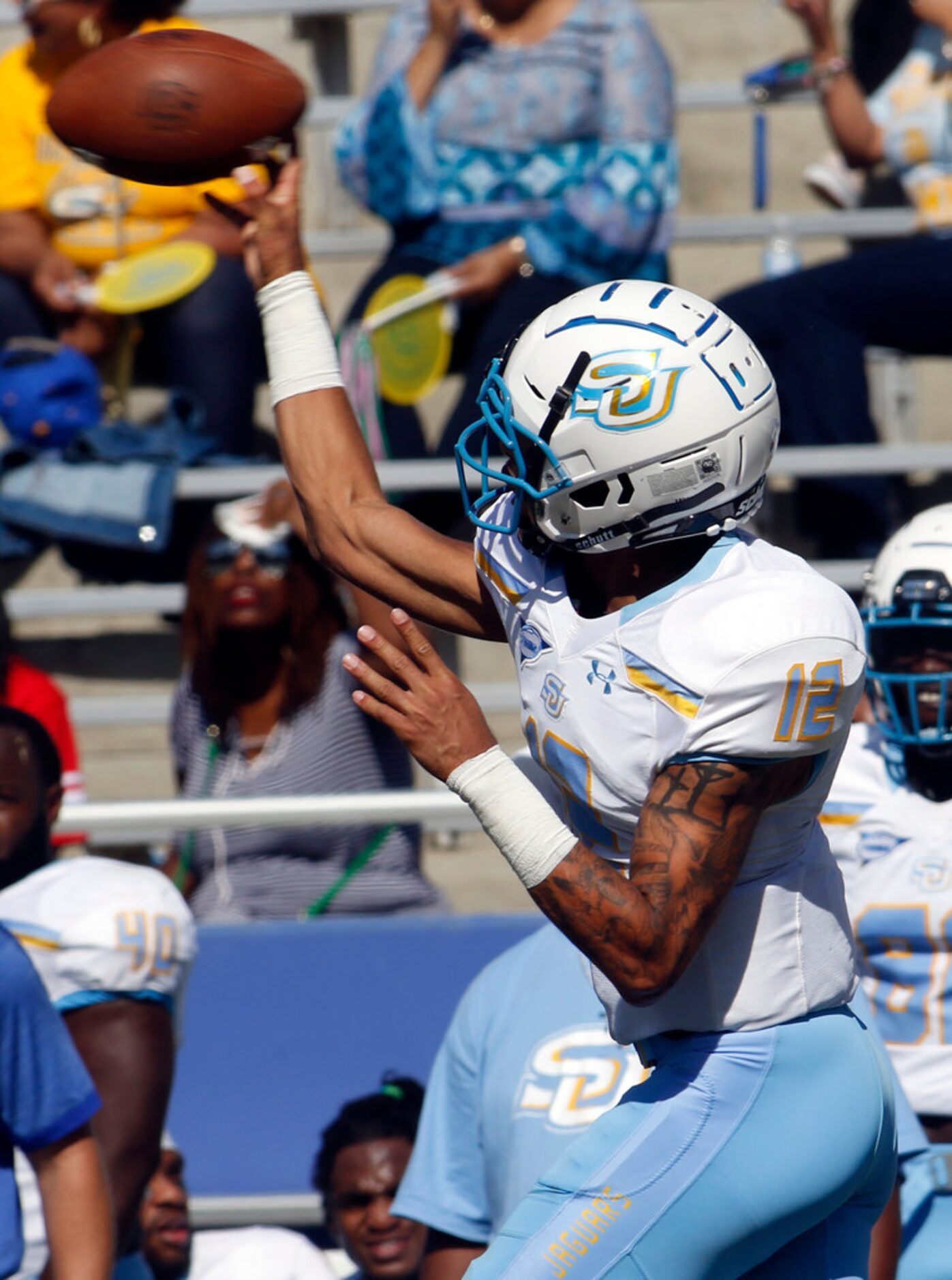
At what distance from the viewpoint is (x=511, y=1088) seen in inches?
102

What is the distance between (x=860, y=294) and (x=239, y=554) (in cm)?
168

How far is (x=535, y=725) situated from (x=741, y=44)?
14.7 ft

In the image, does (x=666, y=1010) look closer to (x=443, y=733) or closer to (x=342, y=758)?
→ (x=443, y=733)

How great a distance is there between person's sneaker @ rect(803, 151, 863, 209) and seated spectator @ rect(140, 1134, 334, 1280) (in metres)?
3.61

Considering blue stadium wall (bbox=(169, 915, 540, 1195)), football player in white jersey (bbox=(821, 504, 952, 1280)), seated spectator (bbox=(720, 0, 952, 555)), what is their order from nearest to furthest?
football player in white jersey (bbox=(821, 504, 952, 1280)), blue stadium wall (bbox=(169, 915, 540, 1195)), seated spectator (bbox=(720, 0, 952, 555))

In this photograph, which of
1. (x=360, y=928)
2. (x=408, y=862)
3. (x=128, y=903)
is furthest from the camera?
(x=408, y=862)

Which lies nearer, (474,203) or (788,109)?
(474,203)

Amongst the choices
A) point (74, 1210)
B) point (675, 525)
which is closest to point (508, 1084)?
point (74, 1210)

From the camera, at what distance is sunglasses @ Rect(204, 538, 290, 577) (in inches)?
166

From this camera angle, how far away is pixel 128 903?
290cm

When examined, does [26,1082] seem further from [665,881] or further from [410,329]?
[410,329]

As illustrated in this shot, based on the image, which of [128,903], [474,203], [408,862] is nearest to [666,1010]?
[128,903]

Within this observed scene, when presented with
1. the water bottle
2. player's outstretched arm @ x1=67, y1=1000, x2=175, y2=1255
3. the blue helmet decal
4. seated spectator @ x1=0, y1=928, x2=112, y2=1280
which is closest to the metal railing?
player's outstretched arm @ x1=67, y1=1000, x2=175, y2=1255

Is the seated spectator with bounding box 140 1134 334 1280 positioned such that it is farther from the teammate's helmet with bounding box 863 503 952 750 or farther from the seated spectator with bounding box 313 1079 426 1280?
the teammate's helmet with bounding box 863 503 952 750
